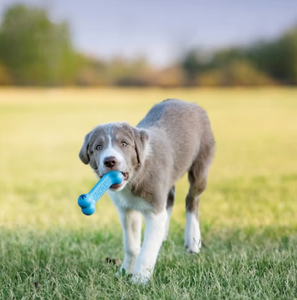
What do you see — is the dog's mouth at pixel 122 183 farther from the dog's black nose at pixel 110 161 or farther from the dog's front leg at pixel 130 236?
the dog's front leg at pixel 130 236

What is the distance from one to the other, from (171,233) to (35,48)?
44.0 meters

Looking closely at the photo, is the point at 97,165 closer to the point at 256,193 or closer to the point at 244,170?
the point at 256,193

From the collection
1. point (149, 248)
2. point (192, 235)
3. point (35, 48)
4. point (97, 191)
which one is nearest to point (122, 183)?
point (97, 191)

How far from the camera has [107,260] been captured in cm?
541

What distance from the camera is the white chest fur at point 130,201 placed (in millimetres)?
4961

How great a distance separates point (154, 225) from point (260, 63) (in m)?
43.9

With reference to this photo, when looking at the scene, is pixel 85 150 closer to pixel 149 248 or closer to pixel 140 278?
pixel 149 248

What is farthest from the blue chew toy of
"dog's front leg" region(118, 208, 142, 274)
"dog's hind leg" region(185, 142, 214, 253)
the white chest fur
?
"dog's hind leg" region(185, 142, 214, 253)

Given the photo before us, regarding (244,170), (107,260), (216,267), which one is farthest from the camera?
(244,170)

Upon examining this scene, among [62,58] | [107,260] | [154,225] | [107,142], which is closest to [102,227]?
[107,260]

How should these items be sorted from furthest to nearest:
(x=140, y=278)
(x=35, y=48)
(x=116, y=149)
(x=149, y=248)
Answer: (x=35, y=48), (x=149, y=248), (x=140, y=278), (x=116, y=149)

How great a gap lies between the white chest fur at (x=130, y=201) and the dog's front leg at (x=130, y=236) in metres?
0.20

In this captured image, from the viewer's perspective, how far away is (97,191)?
437cm

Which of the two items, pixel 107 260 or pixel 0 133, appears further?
pixel 0 133
